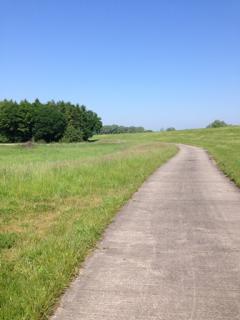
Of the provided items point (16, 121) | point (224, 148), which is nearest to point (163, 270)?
point (224, 148)

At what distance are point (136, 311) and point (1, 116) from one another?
385 ft

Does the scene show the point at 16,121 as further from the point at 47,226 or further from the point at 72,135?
the point at 47,226

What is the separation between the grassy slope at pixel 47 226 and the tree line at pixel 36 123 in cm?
9910

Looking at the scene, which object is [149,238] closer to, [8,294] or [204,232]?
[204,232]

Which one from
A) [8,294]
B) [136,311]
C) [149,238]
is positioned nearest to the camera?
[136,311]

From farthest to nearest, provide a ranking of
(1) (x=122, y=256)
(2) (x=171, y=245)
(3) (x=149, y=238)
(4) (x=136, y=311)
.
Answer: (3) (x=149, y=238)
(2) (x=171, y=245)
(1) (x=122, y=256)
(4) (x=136, y=311)

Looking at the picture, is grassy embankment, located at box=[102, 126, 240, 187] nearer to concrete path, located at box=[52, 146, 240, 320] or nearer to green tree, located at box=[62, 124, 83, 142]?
concrete path, located at box=[52, 146, 240, 320]

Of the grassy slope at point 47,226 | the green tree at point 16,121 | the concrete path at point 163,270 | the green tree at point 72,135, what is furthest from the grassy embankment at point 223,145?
the green tree at point 16,121

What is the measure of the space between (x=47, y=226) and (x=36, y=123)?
10900 cm

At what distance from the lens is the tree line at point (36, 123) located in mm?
116000

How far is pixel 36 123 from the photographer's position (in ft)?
381

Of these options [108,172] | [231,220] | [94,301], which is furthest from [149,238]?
[108,172]

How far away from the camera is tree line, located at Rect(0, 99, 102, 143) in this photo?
381 ft

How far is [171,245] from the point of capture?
24.4ft
